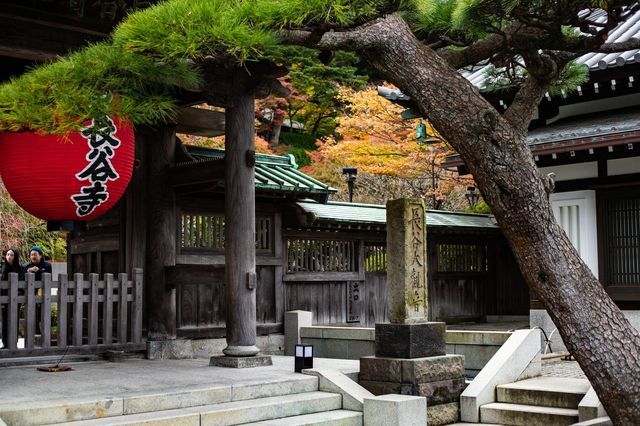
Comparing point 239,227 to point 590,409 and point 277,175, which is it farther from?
point 590,409

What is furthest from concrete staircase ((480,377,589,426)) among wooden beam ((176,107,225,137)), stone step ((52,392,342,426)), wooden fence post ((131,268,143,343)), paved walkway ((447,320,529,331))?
paved walkway ((447,320,529,331))

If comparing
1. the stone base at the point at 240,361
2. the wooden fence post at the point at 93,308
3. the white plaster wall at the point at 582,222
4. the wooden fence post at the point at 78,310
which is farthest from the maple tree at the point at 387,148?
the wooden fence post at the point at 78,310

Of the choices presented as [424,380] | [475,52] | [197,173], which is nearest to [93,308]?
[197,173]

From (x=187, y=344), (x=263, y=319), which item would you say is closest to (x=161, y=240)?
(x=187, y=344)

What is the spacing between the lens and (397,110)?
25922 millimetres

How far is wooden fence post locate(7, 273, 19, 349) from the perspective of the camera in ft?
36.3

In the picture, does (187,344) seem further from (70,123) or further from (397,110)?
(397,110)

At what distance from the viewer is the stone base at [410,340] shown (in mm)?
11164

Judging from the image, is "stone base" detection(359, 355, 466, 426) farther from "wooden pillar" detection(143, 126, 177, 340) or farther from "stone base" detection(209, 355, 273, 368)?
"wooden pillar" detection(143, 126, 177, 340)

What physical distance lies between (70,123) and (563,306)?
5.19 m

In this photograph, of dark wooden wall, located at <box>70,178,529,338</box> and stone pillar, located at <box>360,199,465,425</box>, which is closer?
stone pillar, located at <box>360,199,465,425</box>

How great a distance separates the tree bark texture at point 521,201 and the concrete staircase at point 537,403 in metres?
3.12

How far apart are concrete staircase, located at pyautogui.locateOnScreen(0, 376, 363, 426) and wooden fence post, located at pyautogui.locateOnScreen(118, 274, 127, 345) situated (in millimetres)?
3332

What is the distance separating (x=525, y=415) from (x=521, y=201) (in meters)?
4.36
